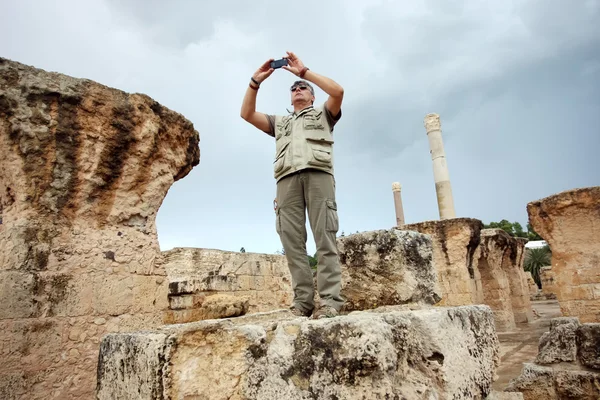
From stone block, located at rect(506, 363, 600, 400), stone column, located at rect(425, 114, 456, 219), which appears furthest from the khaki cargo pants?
stone column, located at rect(425, 114, 456, 219)

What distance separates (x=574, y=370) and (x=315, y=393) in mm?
3645

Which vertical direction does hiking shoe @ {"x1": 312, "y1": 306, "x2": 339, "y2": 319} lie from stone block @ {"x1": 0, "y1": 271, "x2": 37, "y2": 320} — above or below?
below

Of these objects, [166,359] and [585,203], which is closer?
[166,359]

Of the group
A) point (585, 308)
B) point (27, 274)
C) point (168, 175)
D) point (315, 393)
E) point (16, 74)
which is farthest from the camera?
point (585, 308)

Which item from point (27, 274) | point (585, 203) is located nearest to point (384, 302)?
point (27, 274)

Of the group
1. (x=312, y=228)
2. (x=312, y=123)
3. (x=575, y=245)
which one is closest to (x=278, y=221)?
(x=312, y=228)

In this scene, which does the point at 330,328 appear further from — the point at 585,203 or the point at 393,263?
the point at 585,203

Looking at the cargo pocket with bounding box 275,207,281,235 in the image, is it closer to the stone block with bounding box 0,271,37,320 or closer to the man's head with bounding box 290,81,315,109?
the man's head with bounding box 290,81,315,109

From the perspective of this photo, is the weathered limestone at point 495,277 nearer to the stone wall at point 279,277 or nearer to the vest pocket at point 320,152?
the stone wall at point 279,277

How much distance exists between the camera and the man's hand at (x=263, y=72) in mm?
2721

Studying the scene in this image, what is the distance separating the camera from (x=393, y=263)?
2.89m

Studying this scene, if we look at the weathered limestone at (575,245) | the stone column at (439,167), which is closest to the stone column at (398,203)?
the stone column at (439,167)

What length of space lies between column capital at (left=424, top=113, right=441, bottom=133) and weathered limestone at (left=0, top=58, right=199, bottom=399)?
13.8 m

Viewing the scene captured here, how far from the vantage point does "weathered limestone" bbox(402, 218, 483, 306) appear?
10.3m
